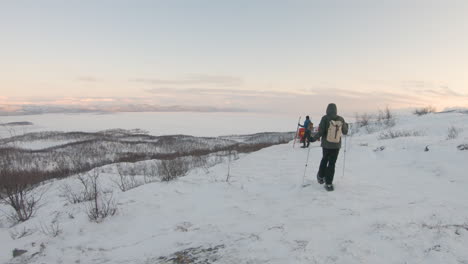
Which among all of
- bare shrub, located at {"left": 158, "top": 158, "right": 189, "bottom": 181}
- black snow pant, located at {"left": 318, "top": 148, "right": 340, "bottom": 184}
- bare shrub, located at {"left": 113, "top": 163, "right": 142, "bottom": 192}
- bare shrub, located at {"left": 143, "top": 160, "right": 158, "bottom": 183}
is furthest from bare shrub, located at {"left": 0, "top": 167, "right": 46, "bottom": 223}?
black snow pant, located at {"left": 318, "top": 148, "right": 340, "bottom": 184}

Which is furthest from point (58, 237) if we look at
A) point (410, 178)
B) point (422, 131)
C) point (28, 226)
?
point (422, 131)

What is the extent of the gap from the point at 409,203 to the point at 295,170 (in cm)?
442

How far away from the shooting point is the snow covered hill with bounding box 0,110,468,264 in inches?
129

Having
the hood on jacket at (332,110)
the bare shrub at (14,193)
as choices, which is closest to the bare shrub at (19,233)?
the bare shrub at (14,193)

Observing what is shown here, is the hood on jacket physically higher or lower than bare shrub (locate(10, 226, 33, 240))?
higher

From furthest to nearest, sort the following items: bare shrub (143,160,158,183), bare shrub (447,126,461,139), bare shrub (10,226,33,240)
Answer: bare shrub (143,160,158,183) → bare shrub (447,126,461,139) → bare shrub (10,226,33,240)

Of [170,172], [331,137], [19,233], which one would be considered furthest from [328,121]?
[19,233]

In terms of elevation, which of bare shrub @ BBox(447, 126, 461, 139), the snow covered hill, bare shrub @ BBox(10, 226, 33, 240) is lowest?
bare shrub @ BBox(10, 226, 33, 240)

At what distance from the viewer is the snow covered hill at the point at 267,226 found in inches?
129

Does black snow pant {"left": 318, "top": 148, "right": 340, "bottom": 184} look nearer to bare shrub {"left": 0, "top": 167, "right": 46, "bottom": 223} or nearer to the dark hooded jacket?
the dark hooded jacket

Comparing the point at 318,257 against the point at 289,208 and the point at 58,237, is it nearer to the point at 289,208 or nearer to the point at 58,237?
the point at 289,208

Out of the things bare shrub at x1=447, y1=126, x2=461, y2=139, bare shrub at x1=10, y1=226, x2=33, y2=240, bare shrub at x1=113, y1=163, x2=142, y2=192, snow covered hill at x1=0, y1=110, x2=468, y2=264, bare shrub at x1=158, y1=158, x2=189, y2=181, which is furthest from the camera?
bare shrub at x1=447, y1=126, x2=461, y2=139

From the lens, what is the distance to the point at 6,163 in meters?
8.18

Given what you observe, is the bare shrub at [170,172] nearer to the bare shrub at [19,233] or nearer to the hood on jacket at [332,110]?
the bare shrub at [19,233]
